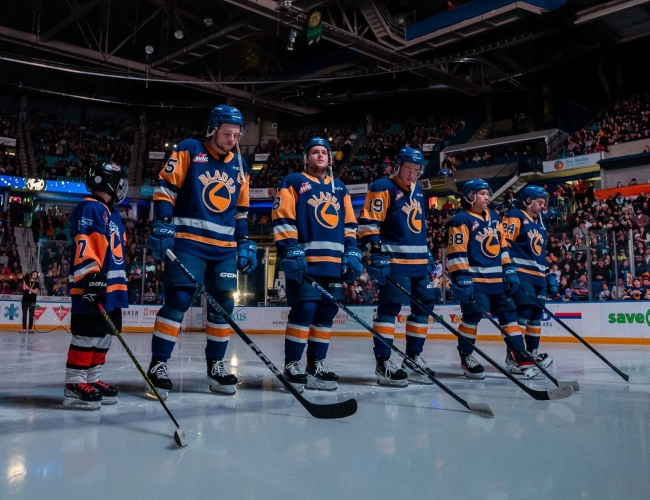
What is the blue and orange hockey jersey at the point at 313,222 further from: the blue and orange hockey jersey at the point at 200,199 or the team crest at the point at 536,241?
the team crest at the point at 536,241

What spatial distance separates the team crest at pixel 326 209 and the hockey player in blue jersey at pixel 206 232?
53cm

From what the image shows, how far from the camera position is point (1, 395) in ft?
11.6

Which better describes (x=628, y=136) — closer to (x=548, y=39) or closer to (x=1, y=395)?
(x=548, y=39)

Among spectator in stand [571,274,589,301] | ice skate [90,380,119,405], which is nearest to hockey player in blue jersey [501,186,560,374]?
ice skate [90,380,119,405]

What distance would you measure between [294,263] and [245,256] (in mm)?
337

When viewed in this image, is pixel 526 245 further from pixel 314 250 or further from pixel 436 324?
pixel 436 324

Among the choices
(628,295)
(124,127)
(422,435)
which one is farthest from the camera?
(124,127)

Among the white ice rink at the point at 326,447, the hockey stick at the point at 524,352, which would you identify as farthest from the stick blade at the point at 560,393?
the hockey stick at the point at 524,352

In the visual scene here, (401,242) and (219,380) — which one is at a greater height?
(401,242)

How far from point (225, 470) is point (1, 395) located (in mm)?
2305

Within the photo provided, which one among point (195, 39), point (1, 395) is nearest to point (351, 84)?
point (195, 39)

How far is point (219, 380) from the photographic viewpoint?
3.76 metres

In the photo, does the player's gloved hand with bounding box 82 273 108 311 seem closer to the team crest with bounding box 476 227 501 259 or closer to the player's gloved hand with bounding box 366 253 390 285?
the player's gloved hand with bounding box 366 253 390 285

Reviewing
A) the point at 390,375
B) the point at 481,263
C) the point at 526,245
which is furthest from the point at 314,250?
the point at 526,245
